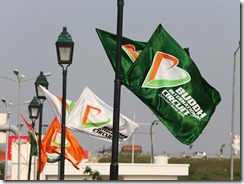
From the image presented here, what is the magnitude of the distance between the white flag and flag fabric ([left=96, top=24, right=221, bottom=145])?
4.61 m

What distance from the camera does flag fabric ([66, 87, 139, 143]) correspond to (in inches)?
647

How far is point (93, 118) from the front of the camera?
1794 centimetres

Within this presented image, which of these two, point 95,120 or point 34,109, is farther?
point 34,109

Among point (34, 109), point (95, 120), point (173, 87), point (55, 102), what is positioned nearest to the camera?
point (173, 87)

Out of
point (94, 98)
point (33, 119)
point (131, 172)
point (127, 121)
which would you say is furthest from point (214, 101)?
point (131, 172)

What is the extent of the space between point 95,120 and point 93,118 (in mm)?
198

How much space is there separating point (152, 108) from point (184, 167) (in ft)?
127

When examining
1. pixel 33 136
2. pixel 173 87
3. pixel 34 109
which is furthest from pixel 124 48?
pixel 33 136

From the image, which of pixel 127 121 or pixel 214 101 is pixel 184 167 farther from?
pixel 214 101

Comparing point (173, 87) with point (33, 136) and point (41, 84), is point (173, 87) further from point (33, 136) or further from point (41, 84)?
point (33, 136)

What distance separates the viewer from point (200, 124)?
36.5ft

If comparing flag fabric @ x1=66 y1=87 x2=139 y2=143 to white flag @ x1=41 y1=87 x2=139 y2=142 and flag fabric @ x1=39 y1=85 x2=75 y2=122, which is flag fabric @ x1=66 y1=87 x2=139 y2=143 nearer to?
white flag @ x1=41 y1=87 x2=139 y2=142

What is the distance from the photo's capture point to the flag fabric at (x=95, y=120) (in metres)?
16.4

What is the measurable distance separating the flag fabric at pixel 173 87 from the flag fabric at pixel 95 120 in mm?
4608
